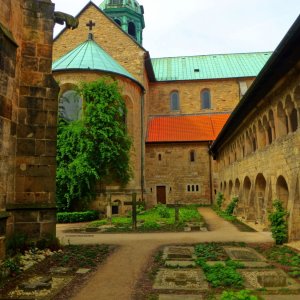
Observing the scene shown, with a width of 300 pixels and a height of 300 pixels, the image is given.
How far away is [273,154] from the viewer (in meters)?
12.4

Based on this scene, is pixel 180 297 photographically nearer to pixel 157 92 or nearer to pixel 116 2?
pixel 157 92

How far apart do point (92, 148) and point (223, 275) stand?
15.8 m

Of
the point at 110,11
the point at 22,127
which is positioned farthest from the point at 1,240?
the point at 110,11

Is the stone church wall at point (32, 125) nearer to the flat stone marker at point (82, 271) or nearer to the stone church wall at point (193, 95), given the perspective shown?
the flat stone marker at point (82, 271)

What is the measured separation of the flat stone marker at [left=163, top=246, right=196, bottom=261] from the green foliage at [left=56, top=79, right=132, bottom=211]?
456 inches

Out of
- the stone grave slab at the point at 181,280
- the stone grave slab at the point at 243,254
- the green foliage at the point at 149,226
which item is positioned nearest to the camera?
the stone grave slab at the point at 181,280

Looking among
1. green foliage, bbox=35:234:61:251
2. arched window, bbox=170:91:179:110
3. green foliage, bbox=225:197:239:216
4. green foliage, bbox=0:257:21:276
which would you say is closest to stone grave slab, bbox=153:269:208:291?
green foliage, bbox=0:257:21:276

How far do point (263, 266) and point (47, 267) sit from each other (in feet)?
14.5

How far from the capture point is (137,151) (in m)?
26.5

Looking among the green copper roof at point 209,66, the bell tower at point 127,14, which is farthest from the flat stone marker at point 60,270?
the bell tower at point 127,14

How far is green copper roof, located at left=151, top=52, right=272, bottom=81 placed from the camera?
120 ft

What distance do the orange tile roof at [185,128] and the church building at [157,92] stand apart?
9 centimetres

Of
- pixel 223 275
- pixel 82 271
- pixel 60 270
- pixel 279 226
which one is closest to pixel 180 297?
pixel 223 275

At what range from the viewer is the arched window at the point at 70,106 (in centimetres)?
2275
